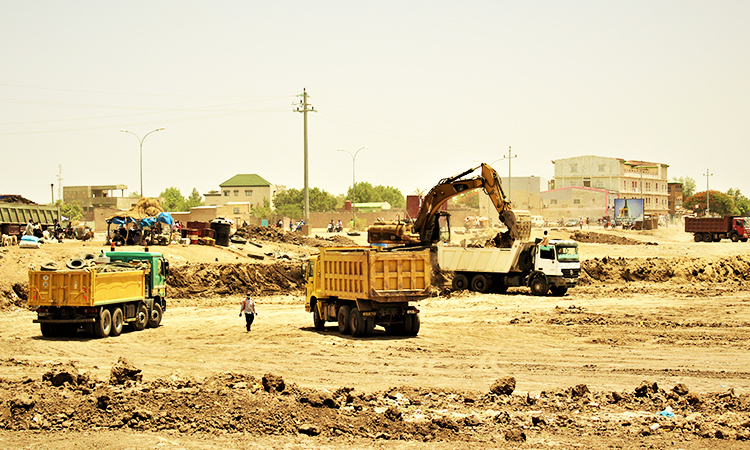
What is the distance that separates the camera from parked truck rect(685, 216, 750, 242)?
6456cm

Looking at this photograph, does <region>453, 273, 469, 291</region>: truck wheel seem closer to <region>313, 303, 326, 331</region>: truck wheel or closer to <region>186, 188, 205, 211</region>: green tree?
<region>313, 303, 326, 331</region>: truck wheel

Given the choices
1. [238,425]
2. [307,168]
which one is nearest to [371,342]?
[238,425]

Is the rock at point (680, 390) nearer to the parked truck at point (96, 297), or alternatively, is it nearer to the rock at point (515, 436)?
the rock at point (515, 436)

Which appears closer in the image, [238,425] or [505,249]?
[238,425]

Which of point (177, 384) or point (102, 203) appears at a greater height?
point (102, 203)

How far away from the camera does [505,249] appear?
34.7 meters

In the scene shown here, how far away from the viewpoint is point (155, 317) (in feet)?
83.3

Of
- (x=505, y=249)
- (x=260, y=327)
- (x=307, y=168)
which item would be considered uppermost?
(x=307, y=168)

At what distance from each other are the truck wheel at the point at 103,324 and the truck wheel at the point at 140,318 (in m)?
1.73

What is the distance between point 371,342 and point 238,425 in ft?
31.2

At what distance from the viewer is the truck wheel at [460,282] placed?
36.3 m

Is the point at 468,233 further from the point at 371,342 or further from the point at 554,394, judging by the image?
the point at 554,394

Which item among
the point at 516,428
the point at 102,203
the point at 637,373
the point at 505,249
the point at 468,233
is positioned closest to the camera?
the point at 516,428

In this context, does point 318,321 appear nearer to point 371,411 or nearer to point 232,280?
point 371,411
